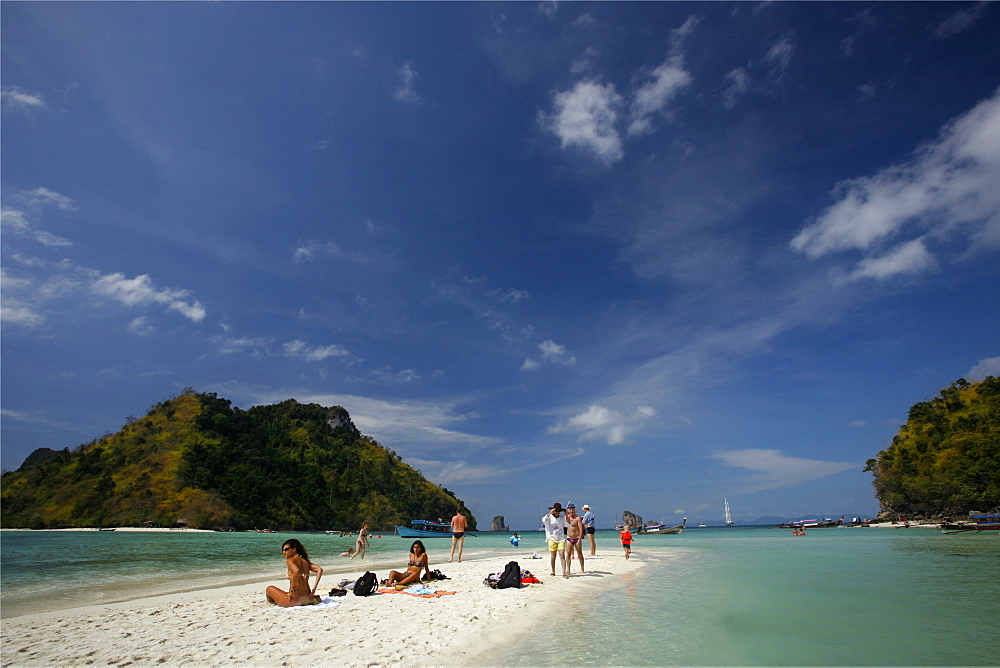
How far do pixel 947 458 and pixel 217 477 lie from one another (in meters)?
138

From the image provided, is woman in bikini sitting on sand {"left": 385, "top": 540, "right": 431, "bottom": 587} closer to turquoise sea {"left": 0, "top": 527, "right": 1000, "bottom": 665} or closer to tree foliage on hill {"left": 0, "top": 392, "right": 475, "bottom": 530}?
turquoise sea {"left": 0, "top": 527, "right": 1000, "bottom": 665}

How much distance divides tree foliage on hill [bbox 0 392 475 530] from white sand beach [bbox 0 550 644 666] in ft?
Answer: 343

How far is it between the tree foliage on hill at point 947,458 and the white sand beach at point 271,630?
81838mm

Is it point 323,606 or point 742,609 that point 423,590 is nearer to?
point 323,606

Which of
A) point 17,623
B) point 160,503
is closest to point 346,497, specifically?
point 160,503

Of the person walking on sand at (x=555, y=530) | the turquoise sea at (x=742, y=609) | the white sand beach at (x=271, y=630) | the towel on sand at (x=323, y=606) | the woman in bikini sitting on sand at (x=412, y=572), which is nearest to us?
the white sand beach at (x=271, y=630)

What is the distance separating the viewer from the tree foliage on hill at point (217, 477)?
3691 inches

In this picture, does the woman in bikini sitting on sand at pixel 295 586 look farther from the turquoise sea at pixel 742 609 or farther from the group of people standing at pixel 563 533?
the group of people standing at pixel 563 533

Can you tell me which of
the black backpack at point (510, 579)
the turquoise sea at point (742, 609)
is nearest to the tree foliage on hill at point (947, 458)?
the turquoise sea at point (742, 609)

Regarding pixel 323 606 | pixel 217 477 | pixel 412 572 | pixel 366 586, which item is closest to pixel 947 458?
pixel 412 572

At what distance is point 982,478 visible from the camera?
6166 cm

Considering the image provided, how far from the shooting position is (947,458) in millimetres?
69250

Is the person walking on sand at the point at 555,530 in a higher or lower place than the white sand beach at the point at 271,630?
higher

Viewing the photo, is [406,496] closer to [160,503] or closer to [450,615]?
[160,503]
